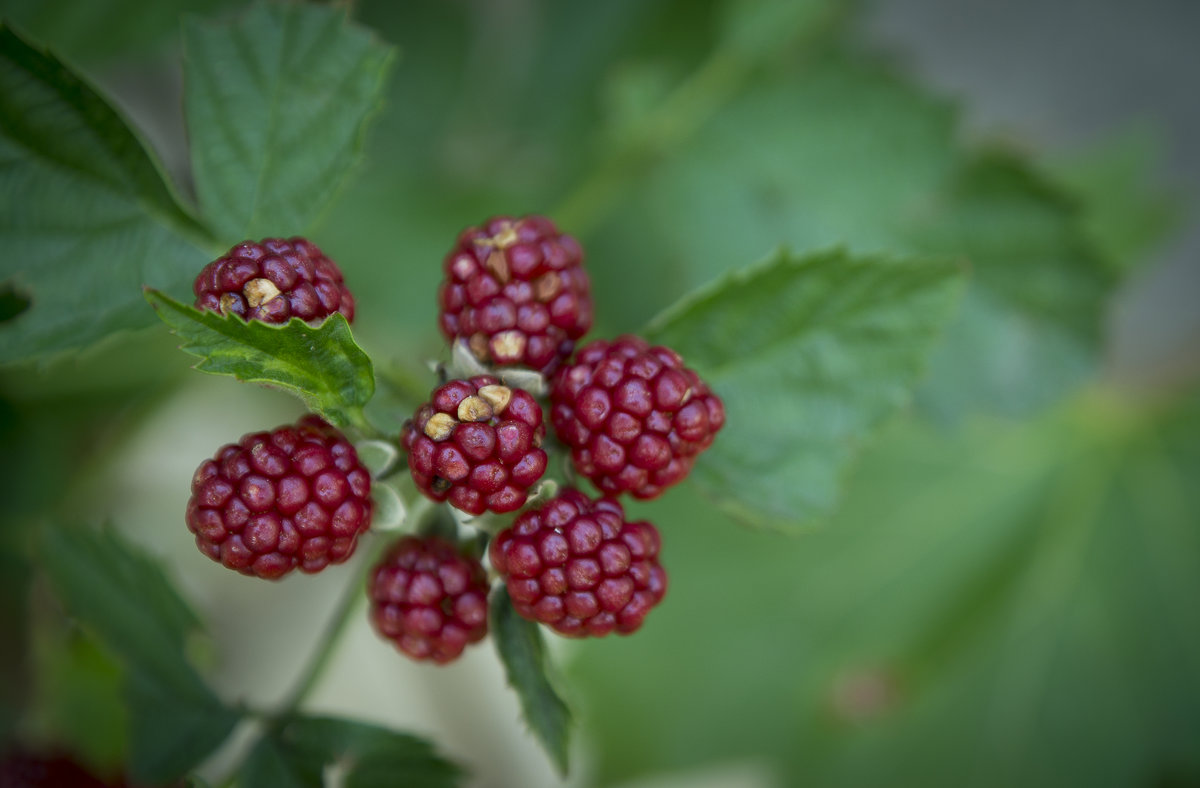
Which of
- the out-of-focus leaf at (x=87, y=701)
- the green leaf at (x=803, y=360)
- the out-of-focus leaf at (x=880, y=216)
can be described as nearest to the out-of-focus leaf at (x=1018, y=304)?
the out-of-focus leaf at (x=880, y=216)

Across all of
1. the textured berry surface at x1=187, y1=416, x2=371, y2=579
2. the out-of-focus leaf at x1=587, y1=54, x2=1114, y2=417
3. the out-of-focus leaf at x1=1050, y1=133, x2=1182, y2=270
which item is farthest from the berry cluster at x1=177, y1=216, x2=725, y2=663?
the out-of-focus leaf at x1=1050, y1=133, x2=1182, y2=270

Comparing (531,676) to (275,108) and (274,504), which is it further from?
(275,108)

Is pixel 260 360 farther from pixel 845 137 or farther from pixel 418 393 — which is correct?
pixel 845 137

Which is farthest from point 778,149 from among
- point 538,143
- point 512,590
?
point 512,590

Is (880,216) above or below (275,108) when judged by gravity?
above

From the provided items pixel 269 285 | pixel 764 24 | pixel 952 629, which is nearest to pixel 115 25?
pixel 764 24

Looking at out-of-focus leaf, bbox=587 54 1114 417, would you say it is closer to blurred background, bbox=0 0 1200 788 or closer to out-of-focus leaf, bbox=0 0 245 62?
blurred background, bbox=0 0 1200 788
